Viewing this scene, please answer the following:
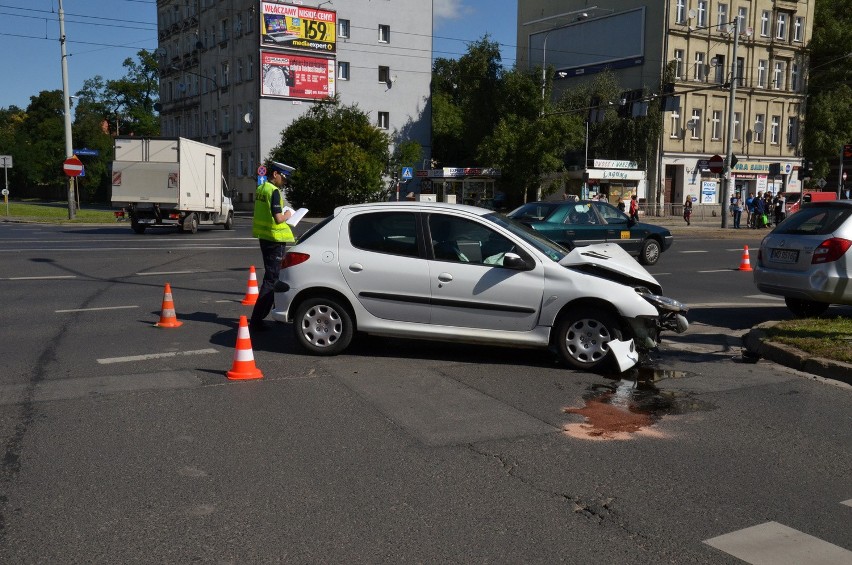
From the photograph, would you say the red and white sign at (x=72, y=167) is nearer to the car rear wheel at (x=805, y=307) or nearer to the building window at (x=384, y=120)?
the building window at (x=384, y=120)

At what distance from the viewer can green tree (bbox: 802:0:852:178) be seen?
6003 cm

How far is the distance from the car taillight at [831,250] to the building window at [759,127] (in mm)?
52364

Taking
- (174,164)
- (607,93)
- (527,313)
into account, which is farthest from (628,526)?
(607,93)

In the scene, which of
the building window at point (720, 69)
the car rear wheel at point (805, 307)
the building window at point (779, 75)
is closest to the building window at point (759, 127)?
the building window at point (779, 75)

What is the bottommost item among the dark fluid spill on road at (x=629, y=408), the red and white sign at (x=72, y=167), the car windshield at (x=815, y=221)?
the dark fluid spill on road at (x=629, y=408)

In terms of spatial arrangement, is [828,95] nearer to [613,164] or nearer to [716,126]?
[716,126]

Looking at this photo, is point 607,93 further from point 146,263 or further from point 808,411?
point 808,411

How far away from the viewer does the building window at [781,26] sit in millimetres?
57875

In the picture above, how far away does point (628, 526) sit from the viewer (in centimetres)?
423

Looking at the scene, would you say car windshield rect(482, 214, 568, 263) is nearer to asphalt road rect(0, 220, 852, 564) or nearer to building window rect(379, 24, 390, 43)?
asphalt road rect(0, 220, 852, 564)

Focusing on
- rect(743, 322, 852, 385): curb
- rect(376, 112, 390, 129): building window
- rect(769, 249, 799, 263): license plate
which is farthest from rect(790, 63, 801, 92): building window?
rect(743, 322, 852, 385): curb

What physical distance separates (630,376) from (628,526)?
3.61 m

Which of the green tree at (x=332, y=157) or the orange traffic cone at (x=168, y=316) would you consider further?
the green tree at (x=332, y=157)

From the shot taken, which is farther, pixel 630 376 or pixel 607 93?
pixel 607 93
